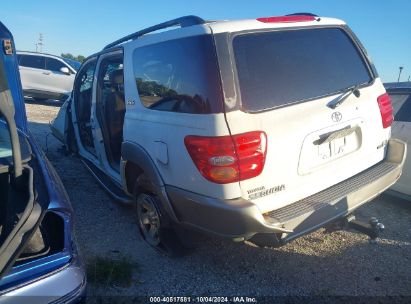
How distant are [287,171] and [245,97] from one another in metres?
0.60

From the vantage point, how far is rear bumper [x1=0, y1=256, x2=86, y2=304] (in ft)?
5.34

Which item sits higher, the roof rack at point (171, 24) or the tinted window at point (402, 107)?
the roof rack at point (171, 24)

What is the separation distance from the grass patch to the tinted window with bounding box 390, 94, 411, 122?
3450 millimetres

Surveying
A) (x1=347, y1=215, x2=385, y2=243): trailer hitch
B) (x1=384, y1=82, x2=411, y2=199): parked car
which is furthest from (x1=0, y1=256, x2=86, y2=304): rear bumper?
(x1=384, y1=82, x2=411, y2=199): parked car

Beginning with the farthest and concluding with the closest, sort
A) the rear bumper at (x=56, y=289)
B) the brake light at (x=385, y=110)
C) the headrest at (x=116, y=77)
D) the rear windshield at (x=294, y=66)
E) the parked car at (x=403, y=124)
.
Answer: the headrest at (x=116, y=77)
the parked car at (x=403, y=124)
the brake light at (x=385, y=110)
the rear windshield at (x=294, y=66)
the rear bumper at (x=56, y=289)

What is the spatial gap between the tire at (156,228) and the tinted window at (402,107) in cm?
A: 301

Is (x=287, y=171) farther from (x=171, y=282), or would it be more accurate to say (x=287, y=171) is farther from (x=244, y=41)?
(x=171, y=282)

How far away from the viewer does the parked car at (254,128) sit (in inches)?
92.5

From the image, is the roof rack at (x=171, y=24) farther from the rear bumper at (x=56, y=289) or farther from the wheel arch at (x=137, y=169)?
the rear bumper at (x=56, y=289)

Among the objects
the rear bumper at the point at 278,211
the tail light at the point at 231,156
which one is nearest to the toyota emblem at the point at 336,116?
the rear bumper at the point at 278,211

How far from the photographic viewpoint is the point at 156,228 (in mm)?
3254

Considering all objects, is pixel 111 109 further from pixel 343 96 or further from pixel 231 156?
pixel 343 96

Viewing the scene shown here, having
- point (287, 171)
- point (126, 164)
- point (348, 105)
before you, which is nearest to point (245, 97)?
point (287, 171)

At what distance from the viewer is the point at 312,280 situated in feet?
9.61
